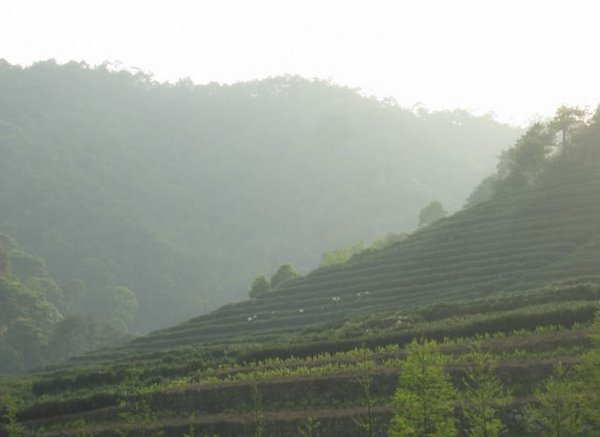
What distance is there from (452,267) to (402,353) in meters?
24.2

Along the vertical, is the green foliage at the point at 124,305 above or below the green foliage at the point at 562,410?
above

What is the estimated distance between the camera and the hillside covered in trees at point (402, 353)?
22469mm

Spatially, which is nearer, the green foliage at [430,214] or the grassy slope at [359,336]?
the grassy slope at [359,336]

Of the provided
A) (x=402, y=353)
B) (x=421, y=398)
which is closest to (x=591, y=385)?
(x=421, y=398)

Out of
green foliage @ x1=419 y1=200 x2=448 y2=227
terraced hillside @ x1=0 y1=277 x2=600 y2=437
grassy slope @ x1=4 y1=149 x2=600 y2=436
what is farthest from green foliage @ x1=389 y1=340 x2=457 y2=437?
green foliage @ x1=419 y1=200 x2=448 y2=227

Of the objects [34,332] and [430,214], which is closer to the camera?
[34,332]

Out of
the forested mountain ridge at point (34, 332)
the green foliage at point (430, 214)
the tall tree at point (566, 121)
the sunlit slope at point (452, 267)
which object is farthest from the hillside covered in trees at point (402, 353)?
the green foliage at point (430, 214)

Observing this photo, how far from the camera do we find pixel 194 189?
171750 millimetres

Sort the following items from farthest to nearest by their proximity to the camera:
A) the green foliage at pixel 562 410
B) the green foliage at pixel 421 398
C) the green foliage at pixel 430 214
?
the green foliage at pixel 430 214, the green foliage at pixel 421 398, the green foliage at pixel 562 410

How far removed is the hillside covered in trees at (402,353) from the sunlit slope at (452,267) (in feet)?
0.49

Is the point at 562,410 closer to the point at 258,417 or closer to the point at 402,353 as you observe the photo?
the point at 258,417

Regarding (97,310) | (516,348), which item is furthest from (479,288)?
(97,310)

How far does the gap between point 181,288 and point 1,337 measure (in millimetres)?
61459

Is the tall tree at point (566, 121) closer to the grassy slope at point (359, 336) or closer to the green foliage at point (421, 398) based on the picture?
the grassy slope at point (359, 336)
